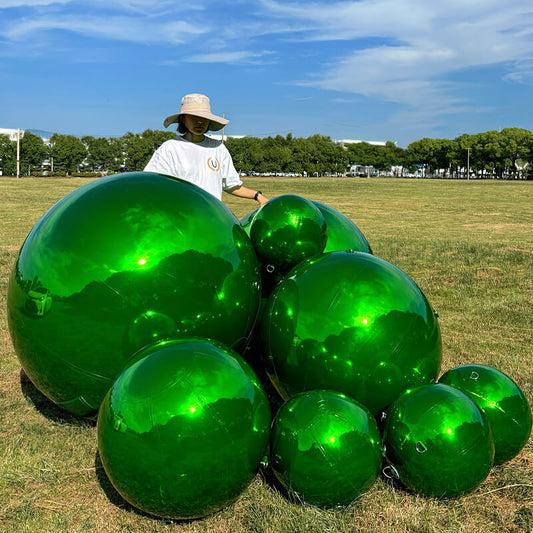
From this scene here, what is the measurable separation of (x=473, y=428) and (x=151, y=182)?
2538 mm

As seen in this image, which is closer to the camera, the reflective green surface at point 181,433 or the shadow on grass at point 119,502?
the reflective green surface at point 181,433

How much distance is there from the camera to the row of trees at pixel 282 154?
9675 centimetres

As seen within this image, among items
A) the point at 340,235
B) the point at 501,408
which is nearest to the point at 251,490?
the point at 501,408

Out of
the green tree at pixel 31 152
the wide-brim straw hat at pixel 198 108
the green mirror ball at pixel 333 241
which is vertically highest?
the green tree at pixel 31 152

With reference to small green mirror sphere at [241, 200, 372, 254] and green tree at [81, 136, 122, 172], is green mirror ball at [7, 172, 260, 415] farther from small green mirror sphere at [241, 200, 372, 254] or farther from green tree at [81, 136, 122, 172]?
green tree at [81, 136, 122, 172]

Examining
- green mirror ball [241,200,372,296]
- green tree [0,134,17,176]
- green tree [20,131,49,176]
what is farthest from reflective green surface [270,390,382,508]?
green tree [20,131,49,176]

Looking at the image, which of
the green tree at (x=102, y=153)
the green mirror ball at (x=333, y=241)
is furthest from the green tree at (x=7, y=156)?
the green mirror ball at (x=333, y=241)

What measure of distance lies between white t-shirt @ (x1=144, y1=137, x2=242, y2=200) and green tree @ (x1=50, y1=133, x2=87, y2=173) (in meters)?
100

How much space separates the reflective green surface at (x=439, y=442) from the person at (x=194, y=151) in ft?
8.66

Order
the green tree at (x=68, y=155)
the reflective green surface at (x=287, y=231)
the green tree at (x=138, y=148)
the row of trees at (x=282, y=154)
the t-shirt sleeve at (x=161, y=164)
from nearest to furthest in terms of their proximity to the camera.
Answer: the reflective green surface at (x=287, y=231), the t-shirt sleeve at (x=161, y=164), the row of trees at (x=282, y=154), the green tree at (x=68, y=155), the green tree at (x=138, y=148)

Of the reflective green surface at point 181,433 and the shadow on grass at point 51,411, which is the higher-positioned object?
the reflective green surface at point 181,433

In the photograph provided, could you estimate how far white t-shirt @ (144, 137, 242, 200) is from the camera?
5430 millimetres

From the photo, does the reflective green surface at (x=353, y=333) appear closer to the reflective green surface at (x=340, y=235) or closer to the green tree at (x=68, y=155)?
the reflective green surface at (x=340, y=235)

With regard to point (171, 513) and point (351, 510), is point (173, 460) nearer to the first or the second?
point (171, 513)
